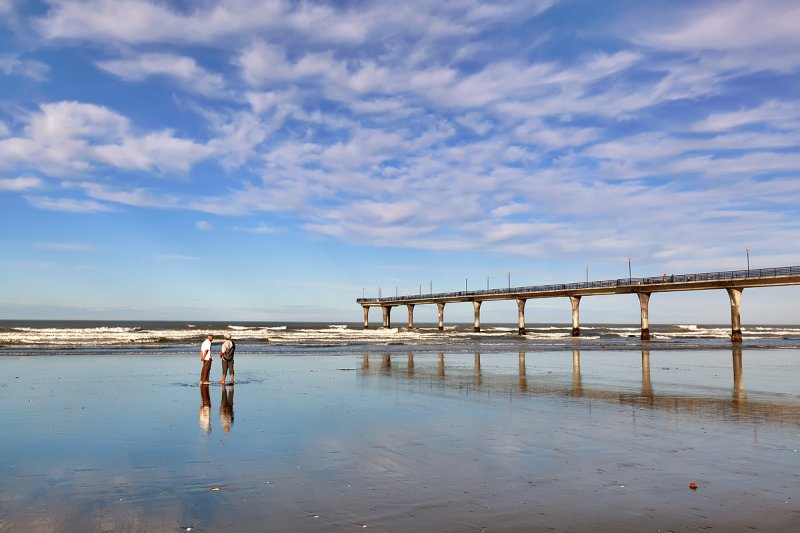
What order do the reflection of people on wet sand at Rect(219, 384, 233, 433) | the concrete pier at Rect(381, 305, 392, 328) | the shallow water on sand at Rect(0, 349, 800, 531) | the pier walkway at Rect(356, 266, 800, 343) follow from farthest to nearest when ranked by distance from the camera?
1. the concrete pier at Rect(381, 305, 392, 328)
2. the pier walkway at Rect(356, 266, 800, 343)
3. the reflection of people on wet sand at Rect(219, 384, 233, 433)
4. the shallow water on sand at Rect(0, 349, 800, 531)

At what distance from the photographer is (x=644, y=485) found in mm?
8102

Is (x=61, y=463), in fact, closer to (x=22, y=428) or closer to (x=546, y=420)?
A: (x=22, y=428)

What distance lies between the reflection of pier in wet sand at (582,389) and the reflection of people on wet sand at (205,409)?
7.56 meters

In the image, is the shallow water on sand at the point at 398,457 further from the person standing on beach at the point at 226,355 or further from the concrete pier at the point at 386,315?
the concrete pier at the point at 386,315

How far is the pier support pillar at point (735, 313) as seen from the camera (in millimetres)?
56925

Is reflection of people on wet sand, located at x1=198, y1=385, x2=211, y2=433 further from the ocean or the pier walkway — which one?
the pier walkway

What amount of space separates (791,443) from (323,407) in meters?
10.3

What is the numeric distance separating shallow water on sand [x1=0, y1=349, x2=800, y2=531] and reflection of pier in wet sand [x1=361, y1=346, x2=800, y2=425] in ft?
0.51

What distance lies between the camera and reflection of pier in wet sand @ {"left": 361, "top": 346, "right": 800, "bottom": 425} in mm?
15117

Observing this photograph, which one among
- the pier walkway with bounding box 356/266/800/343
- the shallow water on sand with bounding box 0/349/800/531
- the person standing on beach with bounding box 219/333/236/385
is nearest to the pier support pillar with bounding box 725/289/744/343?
the pier walkway with bounding box 356/266/800/343

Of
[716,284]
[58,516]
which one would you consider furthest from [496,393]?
[716,284]

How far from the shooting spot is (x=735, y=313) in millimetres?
58094

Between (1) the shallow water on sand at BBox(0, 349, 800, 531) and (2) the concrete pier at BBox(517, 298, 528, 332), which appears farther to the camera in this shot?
(2) the concrete pier at BBox(517, 298, 528, 332)

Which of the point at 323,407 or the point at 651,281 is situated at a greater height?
the point at 651,281
